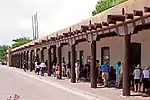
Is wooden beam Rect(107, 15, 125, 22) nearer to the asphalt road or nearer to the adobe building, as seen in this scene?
the adobe building

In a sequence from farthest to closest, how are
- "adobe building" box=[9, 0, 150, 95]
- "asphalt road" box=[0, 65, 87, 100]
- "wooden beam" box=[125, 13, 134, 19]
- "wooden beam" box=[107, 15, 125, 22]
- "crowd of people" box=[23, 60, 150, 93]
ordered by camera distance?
"crowd of people" box=[23, 60, 150, 93] < "asphalt road" box=[0, 65, 87, 100] < "wooden beam" box=[107, 15, 125, 22] < "adobe building" box=[9, 0, 150, 95] < "wooden beam" box=[125, 13, 134, 19]

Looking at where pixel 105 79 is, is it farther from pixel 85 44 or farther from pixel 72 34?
pixel 85 44

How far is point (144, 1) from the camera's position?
18.4 metres

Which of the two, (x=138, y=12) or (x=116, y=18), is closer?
(x=138, y=12)

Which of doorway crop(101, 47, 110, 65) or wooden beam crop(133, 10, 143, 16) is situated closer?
wooden beam crop(133, 10, 143, 16)

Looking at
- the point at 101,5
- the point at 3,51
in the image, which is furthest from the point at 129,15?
the point at 3,51

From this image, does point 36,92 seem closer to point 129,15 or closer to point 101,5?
point 129,15

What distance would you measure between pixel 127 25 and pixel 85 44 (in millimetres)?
16478

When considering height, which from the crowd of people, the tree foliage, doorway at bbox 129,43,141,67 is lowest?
the crowd of people

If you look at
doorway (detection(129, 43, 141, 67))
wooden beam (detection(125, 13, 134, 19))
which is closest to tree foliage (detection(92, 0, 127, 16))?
doorway (detection(129, 43, 141, 67))

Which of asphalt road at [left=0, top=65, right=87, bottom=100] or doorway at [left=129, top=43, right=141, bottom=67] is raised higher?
doorway at [left=129, top=43, right=141, bottom=67]

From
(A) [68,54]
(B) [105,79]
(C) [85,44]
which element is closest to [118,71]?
(B) [105,79]

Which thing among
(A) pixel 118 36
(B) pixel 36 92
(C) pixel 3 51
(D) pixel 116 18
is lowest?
(B) pixel 36 92

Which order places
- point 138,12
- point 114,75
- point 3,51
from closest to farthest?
1. point 138,12
2. point 114,75
3. point 3,51
